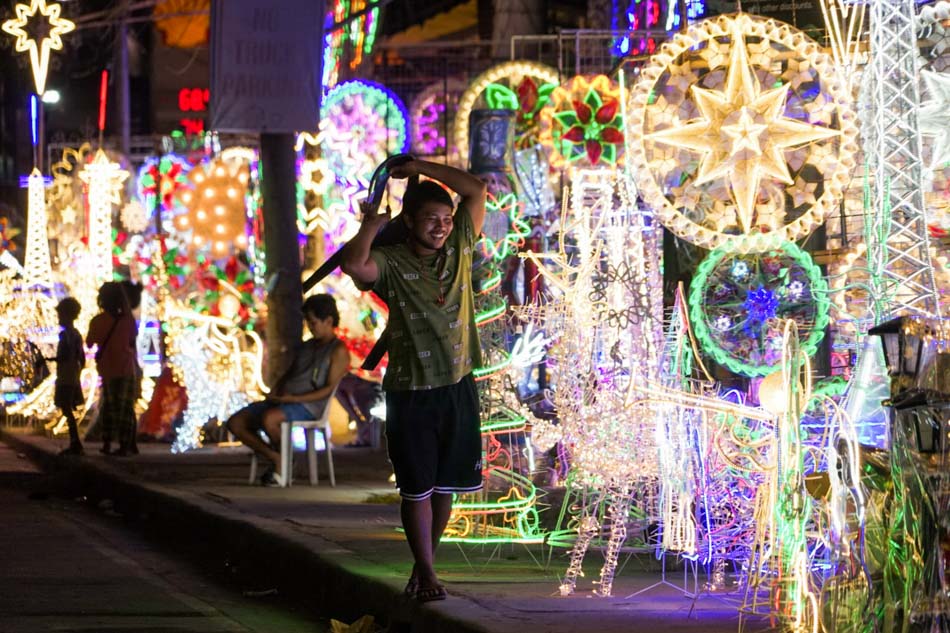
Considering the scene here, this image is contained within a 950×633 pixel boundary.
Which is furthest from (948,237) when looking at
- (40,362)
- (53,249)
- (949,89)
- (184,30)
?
(184,30)

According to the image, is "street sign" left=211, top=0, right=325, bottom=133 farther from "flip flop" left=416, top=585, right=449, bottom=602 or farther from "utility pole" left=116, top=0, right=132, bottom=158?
"utility pole" left=116, top=0, right=132, bottom=158

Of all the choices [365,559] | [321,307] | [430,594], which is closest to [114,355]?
[321,307]

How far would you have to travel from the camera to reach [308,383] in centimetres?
1422

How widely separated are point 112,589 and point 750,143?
13.4 feet

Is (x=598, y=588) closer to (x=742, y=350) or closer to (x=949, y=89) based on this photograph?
(x=742, y=350)

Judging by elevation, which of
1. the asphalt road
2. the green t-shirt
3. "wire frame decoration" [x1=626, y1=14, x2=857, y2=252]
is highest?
"wire frame decoration" [x1=626, y1=14, x2=857, y2=252]

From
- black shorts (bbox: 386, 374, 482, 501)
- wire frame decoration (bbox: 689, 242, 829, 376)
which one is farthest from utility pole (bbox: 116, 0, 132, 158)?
black shorts (bbox: 386, 374, 482, 501)

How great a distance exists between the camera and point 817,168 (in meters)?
8.38

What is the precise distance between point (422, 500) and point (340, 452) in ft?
37.4

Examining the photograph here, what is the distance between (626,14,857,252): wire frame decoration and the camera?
837cm

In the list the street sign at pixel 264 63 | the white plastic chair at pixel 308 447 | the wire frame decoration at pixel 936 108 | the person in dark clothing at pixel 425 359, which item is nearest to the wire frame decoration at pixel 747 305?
the wire frame decoration at pixel 936 108

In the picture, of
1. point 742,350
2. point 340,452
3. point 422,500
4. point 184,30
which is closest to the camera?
point 422,500

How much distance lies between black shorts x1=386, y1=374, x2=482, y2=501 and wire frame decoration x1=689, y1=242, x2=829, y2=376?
1.75 meters

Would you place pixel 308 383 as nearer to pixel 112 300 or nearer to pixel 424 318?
pixel 112 300
